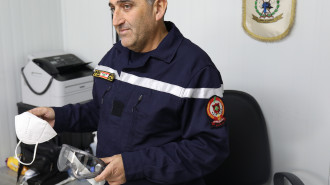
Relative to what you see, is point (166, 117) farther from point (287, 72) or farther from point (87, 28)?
point (87, 28)

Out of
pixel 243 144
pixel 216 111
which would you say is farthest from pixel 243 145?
pixel 216 111

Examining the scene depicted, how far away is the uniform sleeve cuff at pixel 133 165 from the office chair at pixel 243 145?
66cm

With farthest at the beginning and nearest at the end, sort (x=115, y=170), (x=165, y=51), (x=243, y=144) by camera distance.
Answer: (x=243, y=144)
(x=165, y=51)
(x=115, y=170)

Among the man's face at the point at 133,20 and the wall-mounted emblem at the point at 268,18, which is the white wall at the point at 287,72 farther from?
the man's face at the point at 133,20

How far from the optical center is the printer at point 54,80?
2.18 meters

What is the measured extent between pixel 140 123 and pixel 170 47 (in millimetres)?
275

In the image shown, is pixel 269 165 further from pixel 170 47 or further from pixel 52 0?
pixel 52 0

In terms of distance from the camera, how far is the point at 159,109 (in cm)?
113

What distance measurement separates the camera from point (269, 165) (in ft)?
5.70

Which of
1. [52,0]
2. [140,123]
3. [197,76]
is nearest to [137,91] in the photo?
[140,123]

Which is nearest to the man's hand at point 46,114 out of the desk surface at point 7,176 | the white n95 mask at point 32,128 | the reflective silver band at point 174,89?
the white n95 mask at point 32,128

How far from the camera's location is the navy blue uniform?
1.11 meters

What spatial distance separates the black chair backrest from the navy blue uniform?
0.43 m

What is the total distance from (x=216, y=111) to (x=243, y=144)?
595 mm
